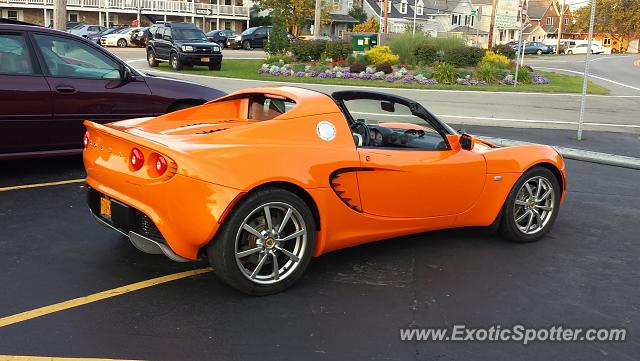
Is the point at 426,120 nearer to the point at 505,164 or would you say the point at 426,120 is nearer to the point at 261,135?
the point at 505,164

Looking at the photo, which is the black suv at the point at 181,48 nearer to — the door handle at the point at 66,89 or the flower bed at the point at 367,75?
the flower bed at the point at 367,75

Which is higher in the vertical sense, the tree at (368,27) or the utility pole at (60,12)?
the tree at (368,27)

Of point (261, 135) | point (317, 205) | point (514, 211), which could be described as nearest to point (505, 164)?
point (514, 211)

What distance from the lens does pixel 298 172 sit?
401cm

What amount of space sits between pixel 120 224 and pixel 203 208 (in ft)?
2.59

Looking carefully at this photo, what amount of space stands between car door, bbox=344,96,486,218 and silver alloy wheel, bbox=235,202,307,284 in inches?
23.7

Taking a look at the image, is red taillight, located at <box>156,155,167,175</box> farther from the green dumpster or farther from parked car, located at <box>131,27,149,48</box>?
parked car, located at <box>131,27,149,48</box>

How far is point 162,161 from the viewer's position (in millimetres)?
3842

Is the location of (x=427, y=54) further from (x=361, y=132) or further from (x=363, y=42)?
(x=361, y=132)

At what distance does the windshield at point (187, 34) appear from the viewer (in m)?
26.0

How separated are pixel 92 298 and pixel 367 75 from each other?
857 inches

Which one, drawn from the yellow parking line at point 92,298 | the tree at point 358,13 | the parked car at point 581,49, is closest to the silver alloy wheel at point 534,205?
the yellow parking line at point 92,298

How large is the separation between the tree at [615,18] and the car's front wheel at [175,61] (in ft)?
293

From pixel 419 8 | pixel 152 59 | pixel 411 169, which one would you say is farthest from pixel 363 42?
pixel 419 8
